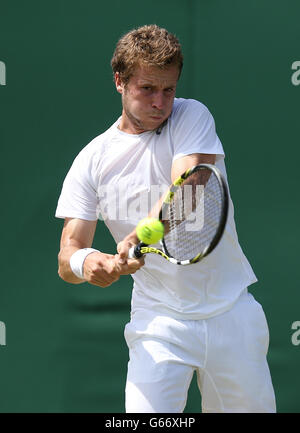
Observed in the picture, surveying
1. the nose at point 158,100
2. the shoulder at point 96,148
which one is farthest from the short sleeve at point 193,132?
the shoulder at point 96,148

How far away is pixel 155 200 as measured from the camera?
9.28ft

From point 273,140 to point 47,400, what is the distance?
59.5 inches

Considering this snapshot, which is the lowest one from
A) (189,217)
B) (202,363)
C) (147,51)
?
(202,363)

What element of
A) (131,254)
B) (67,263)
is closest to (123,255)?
(131,254)

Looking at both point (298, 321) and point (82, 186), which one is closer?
point (82, 186)

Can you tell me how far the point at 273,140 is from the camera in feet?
12.2

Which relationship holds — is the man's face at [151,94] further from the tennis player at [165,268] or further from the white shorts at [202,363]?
the white shorts at [202,363]

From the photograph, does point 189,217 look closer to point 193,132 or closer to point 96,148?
point 193,132

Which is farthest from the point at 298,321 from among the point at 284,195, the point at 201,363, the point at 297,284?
the point at 201,363

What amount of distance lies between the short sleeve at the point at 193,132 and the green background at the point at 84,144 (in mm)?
887

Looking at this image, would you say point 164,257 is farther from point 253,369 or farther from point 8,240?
point 8,240

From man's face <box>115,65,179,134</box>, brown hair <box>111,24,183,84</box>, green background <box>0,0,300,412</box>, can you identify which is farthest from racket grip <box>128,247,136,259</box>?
green background <box>0,0,300,412</box>

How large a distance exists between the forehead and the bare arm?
0.55 metres

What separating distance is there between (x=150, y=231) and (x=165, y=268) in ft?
1.28
